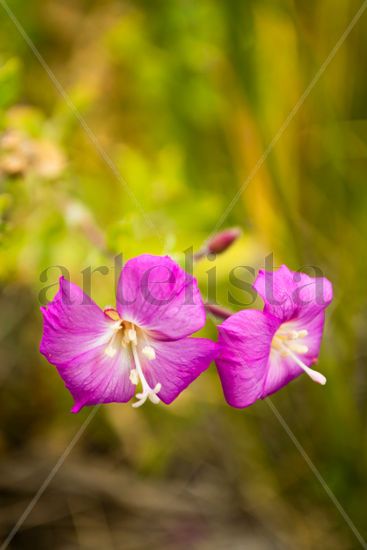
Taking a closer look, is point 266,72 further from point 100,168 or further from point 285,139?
point 100,168

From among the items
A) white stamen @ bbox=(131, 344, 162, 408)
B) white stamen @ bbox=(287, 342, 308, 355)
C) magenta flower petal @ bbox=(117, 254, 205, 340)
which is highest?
magenta flower petal @ bbox=(117, 254, 205, 340)

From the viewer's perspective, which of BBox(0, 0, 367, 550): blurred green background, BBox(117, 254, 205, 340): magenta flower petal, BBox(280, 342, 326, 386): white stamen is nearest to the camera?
BBox(117, 254, 205, 340): magenta flower petal

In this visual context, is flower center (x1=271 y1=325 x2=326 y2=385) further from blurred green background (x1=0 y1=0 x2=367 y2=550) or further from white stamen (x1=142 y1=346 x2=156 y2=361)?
blurred green background (x1=0 y1=0 x2=367 y2=550)

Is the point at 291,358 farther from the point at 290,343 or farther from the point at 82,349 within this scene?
the point at 82,349

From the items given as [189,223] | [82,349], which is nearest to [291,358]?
[82,349]

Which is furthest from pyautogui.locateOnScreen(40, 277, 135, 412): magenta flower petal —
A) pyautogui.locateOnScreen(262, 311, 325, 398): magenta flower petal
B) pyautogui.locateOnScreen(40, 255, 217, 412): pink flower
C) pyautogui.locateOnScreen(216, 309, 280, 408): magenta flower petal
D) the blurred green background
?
the blurred green background

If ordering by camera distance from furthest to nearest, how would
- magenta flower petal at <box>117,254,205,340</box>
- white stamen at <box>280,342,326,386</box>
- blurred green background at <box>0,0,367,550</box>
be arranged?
blurred green background at <box>0,0,367,550</box>, white stamen at <box>280,342,326,386</box>, magenta flower petal at <box>117,254,205,340</box>
